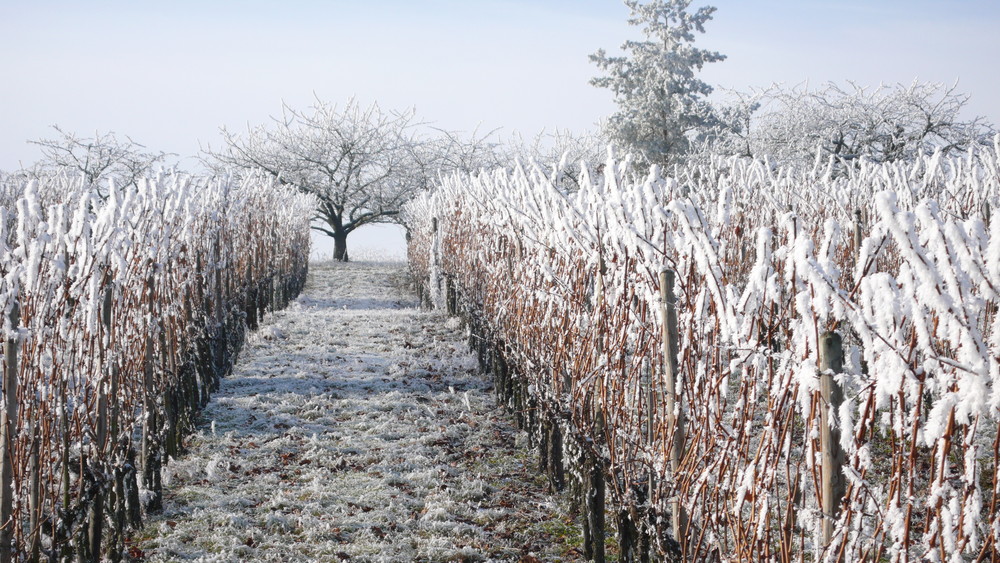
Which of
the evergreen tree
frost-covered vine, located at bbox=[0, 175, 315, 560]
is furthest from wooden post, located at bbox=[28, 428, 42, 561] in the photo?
the evergreen tree

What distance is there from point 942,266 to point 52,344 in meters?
3.45

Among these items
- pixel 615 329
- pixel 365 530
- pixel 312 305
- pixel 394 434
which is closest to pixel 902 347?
pixel 615 329

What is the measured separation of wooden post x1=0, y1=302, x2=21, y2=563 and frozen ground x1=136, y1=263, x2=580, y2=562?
5.06 ft

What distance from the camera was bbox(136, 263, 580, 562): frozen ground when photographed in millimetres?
4527

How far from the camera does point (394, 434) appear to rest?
6.65 m

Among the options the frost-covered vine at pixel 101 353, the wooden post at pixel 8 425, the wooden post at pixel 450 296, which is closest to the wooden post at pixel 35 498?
the frost-covered vine at pixel 101 353

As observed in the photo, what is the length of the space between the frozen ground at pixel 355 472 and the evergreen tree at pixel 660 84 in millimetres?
14192

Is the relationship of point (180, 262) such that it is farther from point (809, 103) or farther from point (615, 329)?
point (809, 103)

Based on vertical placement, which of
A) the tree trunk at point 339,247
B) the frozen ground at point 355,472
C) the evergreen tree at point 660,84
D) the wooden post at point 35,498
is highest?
the evergreen tree at point 660,84

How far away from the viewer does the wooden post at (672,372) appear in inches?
115

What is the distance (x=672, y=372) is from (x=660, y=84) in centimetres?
2022

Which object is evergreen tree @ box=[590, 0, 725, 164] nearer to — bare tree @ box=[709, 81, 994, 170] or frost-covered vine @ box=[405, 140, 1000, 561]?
bare tree @ box=[709, 81, 994, 170]

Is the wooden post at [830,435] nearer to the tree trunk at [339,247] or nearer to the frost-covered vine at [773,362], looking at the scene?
the frost-covered vine at [773,362]

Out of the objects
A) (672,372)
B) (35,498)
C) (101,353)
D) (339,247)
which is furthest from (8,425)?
(339,247)
